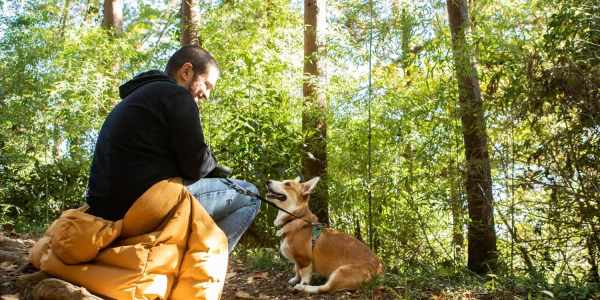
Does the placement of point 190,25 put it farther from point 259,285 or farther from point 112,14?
point 259,285

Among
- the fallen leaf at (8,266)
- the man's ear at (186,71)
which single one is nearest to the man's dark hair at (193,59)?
the man's ear at (186,71)

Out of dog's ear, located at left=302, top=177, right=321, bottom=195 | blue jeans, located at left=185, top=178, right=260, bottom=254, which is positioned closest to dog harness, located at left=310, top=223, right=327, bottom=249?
dog's ear, located at left=302, top=177, right=321, bottom=195

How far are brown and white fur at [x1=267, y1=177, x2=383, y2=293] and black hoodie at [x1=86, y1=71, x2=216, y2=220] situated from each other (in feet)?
5.45

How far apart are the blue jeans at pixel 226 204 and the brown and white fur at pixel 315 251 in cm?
93

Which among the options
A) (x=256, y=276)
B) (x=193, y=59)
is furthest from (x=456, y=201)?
(x=193, y=59)

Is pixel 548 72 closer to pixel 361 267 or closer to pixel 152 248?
pixel 361 267

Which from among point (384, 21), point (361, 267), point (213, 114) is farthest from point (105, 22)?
point (361, 267)

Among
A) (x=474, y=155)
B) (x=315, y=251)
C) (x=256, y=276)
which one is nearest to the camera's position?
(x=315, y=251)

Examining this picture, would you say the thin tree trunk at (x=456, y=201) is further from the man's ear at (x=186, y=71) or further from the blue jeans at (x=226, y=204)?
the man's ear at (x=186, y=71)

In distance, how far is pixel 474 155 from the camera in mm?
5566

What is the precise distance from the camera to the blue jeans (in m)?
3.38

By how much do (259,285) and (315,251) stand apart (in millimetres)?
547

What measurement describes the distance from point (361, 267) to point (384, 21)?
9.85 feet

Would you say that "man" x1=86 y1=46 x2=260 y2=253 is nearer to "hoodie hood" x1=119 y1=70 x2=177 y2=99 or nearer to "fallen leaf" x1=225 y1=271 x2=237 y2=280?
"hoodie hood" x1=119 y1=70 x2=177 y2=99
